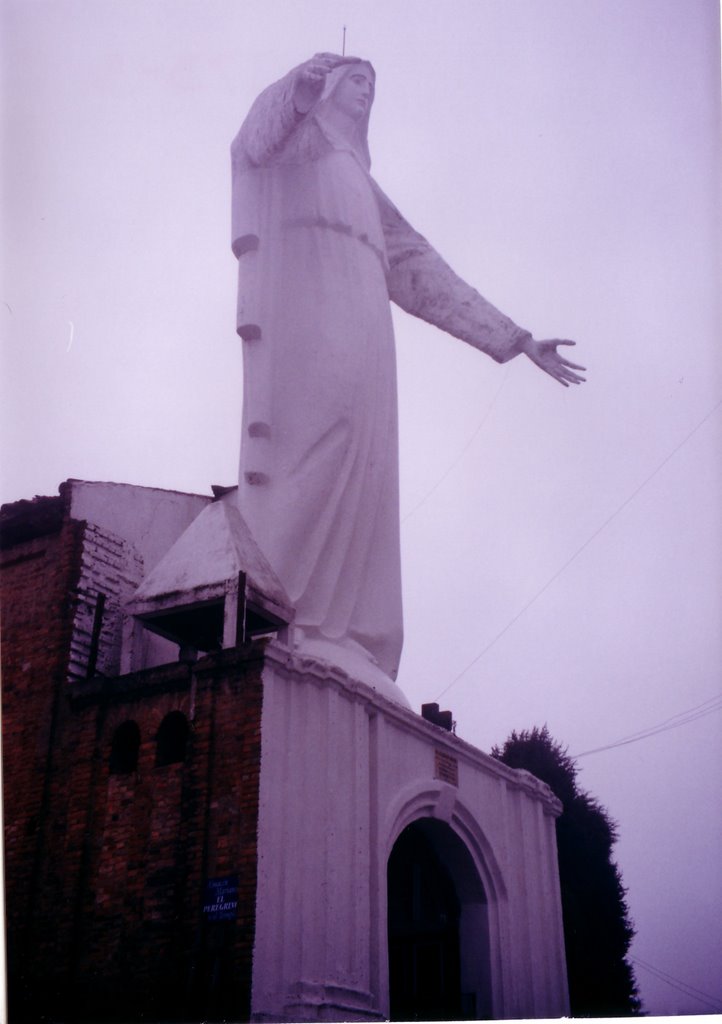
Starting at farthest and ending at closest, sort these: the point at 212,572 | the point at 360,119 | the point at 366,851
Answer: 1. the point at 360,119
2. the point at 212,572
3. the point at 366,851

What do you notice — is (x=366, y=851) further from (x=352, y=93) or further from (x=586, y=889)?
(x=586, y=889)

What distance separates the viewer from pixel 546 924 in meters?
12.7

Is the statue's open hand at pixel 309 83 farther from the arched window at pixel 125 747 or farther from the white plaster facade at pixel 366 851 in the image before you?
the arched window at pixel 125 747

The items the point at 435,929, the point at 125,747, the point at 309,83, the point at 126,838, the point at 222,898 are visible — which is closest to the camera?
the point at 222,898

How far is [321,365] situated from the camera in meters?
12.5

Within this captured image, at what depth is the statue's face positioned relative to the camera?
1398cm

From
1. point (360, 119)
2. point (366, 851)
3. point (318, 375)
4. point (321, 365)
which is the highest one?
point (360, 119)

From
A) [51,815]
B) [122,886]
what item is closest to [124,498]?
[51,815]

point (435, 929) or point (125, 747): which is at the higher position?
point (125, 747)

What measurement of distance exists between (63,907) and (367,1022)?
8.68 feet

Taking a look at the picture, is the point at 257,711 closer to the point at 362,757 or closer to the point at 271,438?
the point at 362,757

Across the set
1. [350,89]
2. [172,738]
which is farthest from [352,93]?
[172,738]

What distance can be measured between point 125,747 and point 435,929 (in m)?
3.64

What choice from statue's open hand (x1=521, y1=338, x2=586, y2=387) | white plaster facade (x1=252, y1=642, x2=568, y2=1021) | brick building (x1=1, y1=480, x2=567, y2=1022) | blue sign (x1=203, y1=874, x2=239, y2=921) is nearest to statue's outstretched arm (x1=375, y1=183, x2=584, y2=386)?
statue's open hand (x1=521, y1=338, x2=586, y2=387)
